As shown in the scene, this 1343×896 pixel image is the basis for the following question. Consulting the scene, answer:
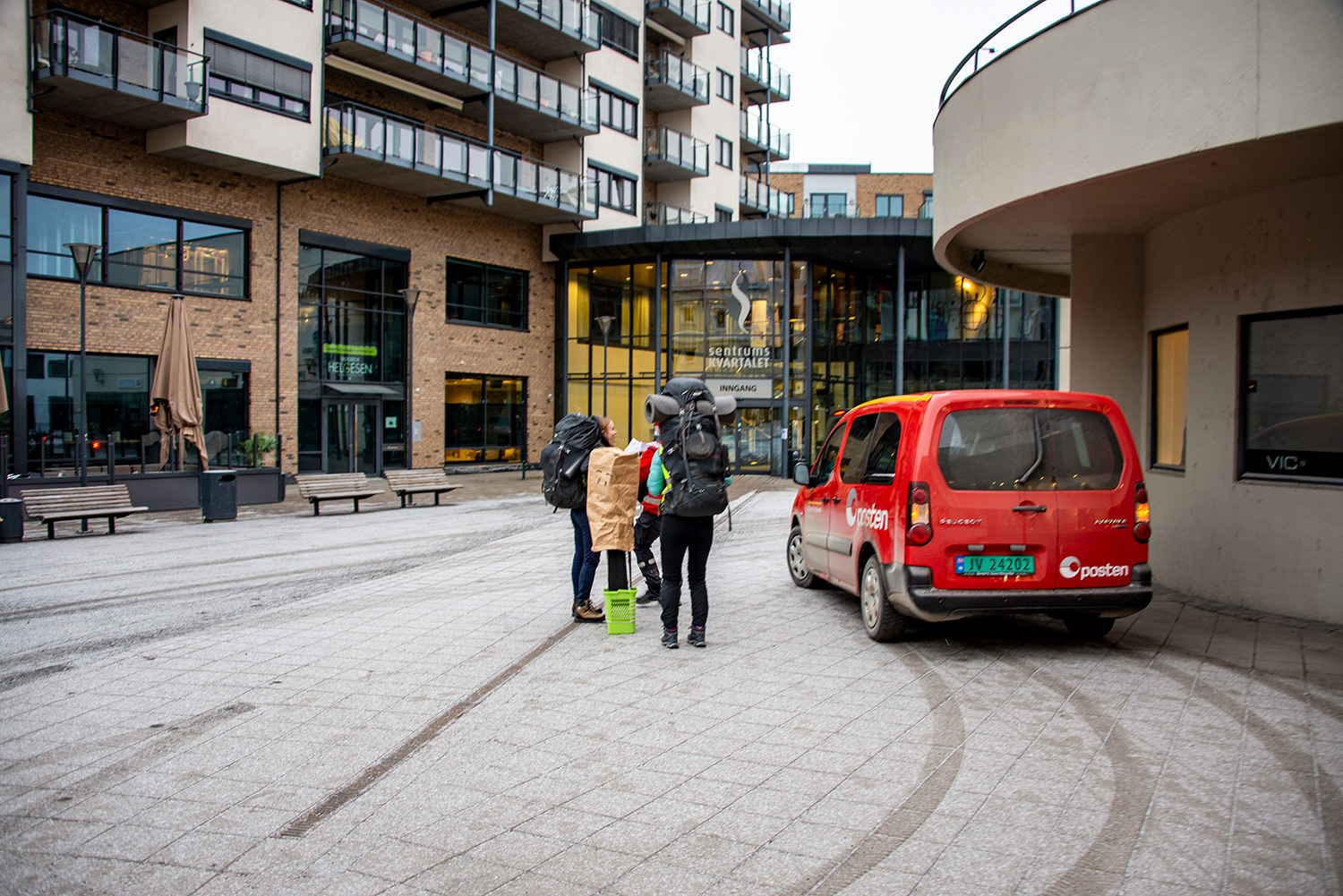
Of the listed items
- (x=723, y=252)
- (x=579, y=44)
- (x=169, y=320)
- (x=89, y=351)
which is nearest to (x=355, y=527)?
(x=169, y=320)

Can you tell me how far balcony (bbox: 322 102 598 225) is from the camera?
22.6m

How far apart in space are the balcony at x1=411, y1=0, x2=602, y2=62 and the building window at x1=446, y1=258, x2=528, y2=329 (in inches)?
268

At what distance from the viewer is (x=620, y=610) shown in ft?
23.0

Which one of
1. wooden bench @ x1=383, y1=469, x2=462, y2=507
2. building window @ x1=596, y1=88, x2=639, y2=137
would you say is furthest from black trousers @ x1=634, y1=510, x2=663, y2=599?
building window @ x1=596, y1=88, x2=639, y2=137

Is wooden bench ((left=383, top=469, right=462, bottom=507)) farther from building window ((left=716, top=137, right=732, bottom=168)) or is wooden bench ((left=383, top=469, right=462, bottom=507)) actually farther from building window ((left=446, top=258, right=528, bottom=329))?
building window ((left=716, top=137, right=732, bottom=168))

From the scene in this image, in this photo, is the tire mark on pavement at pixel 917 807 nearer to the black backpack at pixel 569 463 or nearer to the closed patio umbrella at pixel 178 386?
the black backpack at pixel 569 463

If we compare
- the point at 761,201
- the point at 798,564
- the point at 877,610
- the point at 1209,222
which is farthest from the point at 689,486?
the point at 761,201

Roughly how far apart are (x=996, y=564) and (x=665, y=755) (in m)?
2.76

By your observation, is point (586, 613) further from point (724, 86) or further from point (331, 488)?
point (724, 86)

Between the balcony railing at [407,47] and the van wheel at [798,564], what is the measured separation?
19234mm

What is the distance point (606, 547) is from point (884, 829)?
3861mm

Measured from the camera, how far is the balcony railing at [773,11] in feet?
135

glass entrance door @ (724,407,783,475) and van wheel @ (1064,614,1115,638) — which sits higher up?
glass entrance door @ (724,407,783,475)

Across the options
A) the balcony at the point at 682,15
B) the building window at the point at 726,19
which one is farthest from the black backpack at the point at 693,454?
the building window at the point at 726,19
